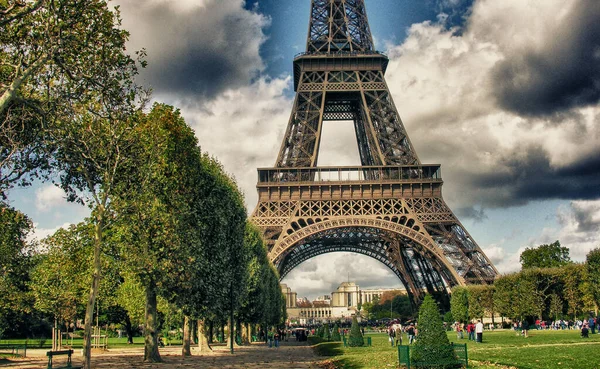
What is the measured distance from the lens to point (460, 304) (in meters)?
67.1

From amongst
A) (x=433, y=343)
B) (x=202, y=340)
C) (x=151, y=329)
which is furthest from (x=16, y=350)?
(x=433, y=343)

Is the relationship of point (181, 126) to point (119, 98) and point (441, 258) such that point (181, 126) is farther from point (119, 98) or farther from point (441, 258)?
point (441, 258)

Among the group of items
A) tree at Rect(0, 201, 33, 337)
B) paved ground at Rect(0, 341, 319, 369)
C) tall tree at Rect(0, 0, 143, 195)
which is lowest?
paved ground at Rect(0, 341, 319, 369)

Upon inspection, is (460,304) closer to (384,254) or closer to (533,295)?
(533,295)

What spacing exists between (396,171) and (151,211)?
41660 mm

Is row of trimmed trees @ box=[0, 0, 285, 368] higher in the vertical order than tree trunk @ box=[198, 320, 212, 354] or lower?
higher

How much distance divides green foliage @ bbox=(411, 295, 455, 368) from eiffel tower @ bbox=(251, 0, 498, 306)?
3898 centimetres

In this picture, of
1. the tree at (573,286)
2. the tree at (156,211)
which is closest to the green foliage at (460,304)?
the tree at (573,286)

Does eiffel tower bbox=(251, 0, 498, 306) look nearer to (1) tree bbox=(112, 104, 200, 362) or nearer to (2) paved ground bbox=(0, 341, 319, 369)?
(2) paved ground bbox=(0, 341, 319, 369)

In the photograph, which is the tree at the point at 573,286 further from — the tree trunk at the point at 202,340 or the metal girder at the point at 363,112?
the tree trunk at the point at 202,340

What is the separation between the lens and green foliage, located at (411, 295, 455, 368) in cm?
1942

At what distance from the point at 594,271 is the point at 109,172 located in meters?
50.3

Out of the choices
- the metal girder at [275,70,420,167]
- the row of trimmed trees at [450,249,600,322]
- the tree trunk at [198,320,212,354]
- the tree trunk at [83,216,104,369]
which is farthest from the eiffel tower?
the tree trunk at [83,216,104,369]

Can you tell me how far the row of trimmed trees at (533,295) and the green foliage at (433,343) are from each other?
43.5 m
